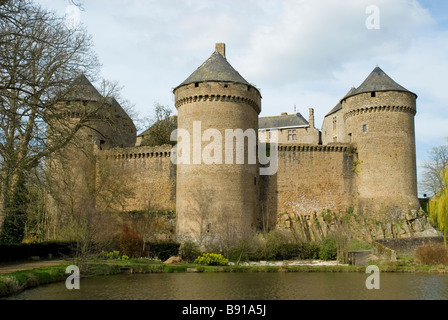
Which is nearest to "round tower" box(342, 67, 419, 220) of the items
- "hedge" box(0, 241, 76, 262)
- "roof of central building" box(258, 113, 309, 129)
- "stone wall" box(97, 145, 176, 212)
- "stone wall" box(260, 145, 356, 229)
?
"stone wall" box(260, 145, 356, 229)

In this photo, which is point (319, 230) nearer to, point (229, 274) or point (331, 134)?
point (229, 274)

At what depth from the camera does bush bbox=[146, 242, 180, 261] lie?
2225cm

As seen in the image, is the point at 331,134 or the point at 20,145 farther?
the point at 331,134

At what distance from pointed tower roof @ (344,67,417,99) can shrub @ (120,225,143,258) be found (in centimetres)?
1437

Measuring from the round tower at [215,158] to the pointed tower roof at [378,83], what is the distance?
664 cm

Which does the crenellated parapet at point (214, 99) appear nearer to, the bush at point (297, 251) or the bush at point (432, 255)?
the bush at point (297, 251)

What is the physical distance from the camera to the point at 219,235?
912 inches

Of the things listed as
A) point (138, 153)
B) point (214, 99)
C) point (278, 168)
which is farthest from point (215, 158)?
point (138, 153)

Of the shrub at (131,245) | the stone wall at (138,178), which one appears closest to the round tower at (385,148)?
the stone wall at (138,178)
